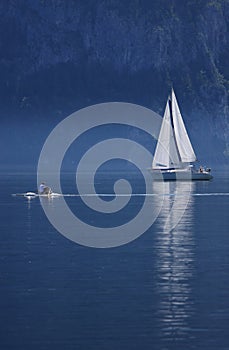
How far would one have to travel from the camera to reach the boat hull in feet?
625

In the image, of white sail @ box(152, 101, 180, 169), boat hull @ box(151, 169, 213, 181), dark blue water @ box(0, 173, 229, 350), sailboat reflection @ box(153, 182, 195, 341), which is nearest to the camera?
dark blue water @ box(0, 173, 229, 350)

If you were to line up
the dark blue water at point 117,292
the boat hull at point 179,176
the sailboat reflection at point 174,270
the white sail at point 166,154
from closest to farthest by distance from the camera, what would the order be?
1. the dark blue water at point 117,292
2. the sailboat reflection at point 174,270
3. the boat hull at point 179,176
4. the white sail at point 166,154

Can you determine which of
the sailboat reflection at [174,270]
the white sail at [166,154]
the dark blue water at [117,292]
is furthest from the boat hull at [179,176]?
the dark blue water at [117,292]

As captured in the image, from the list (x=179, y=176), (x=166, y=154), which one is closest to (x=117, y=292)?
(x=179, y=176)

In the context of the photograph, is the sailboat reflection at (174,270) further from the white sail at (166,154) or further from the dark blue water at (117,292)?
the white sail at (166,154)

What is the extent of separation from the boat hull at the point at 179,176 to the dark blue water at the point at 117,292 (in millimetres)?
99917

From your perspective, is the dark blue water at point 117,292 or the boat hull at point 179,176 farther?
the boat hull at point 179,176

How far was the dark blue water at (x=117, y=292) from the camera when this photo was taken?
4975 centimetres

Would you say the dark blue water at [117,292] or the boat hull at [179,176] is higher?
the boat hull at [179,176]

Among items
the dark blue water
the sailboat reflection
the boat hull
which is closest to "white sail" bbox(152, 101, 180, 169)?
the boat hull

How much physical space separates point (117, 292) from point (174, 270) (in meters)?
8.16

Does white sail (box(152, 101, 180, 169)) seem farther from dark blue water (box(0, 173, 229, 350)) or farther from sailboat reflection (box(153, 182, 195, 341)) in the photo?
dark blue water (box(0, 173, 229, 350))

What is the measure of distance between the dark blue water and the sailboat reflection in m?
0.04

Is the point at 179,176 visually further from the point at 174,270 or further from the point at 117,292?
the point at 117,292
